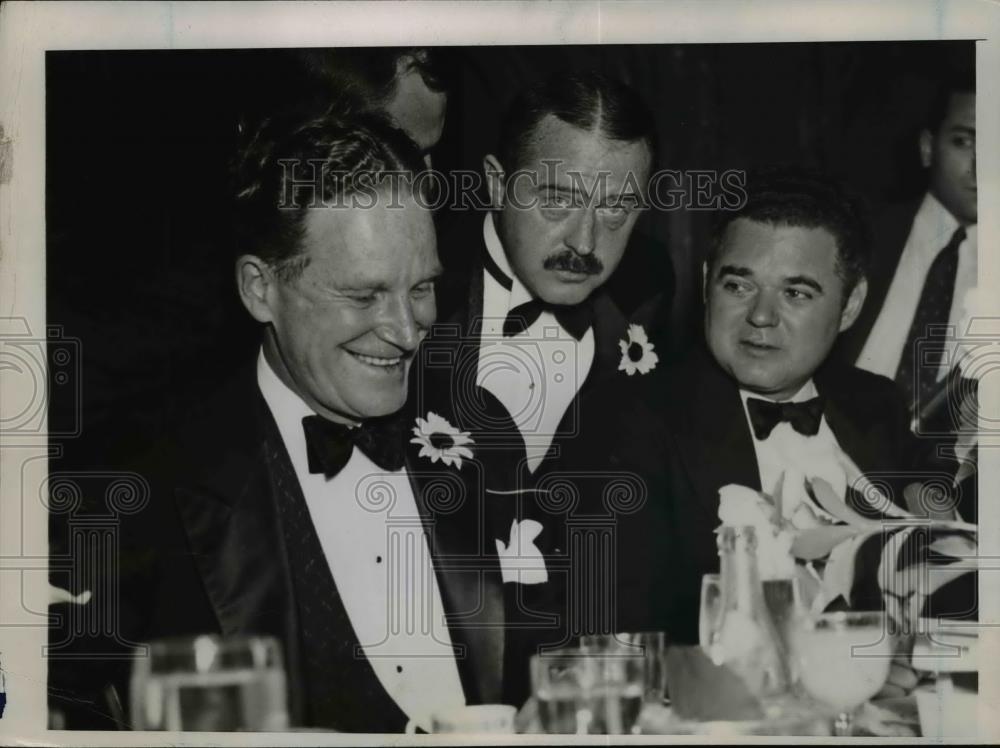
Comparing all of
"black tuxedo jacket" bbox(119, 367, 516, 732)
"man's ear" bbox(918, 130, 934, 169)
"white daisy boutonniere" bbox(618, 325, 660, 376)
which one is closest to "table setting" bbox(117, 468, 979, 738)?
"black tuxedo jacket" bbox(119, 367, 516, 732)

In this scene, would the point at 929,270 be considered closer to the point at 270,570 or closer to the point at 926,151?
Answer: the point at 926,151

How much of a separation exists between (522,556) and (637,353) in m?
0.58

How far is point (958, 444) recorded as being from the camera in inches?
112

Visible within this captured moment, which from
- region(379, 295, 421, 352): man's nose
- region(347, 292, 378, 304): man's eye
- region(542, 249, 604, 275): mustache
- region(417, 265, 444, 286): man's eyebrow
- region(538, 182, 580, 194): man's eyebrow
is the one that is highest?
region(538, 182, 580, 194): man's eyebrow

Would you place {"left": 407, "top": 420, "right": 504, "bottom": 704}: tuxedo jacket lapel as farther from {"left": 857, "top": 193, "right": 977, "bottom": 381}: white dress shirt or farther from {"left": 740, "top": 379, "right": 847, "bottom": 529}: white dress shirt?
{"left": 857, "top": 193, "right": 977, "bottom": 381}: white dress shirt

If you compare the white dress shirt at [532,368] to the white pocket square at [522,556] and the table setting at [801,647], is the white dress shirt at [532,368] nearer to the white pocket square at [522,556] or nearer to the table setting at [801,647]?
the white pocket square at [522,556]

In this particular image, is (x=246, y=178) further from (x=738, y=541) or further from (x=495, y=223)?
(x=738, y=541)

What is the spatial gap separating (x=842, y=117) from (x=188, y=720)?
7.37 ft

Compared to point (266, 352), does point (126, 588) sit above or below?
below

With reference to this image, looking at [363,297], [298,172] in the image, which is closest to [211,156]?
[298,172]

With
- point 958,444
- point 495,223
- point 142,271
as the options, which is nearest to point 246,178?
point 142,271

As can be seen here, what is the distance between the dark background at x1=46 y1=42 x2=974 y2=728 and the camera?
2.82 m

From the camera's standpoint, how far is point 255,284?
285cm

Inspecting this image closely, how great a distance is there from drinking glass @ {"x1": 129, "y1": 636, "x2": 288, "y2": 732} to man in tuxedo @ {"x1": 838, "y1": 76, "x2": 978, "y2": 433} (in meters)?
1.67
